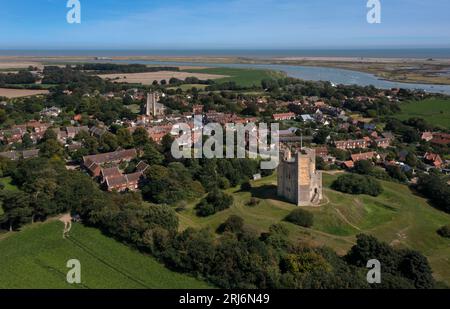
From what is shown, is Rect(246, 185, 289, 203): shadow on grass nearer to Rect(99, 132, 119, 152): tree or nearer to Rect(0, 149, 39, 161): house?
Rect(99, 132, 119, 152): tree

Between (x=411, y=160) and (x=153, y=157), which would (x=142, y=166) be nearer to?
(x=153, y=157)

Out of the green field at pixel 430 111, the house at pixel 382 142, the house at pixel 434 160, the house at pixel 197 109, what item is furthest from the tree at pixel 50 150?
the green field at pixel 430 111

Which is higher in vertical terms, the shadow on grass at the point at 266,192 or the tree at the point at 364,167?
the tree at the point at 364,167

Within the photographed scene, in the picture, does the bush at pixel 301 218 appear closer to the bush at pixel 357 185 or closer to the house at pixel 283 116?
the bush at pixel 357 185

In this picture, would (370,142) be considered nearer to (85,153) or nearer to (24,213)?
(85,153)

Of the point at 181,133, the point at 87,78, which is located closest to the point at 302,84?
the point at 87,78

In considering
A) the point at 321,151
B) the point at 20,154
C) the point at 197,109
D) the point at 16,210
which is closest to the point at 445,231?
the point at 321,151
